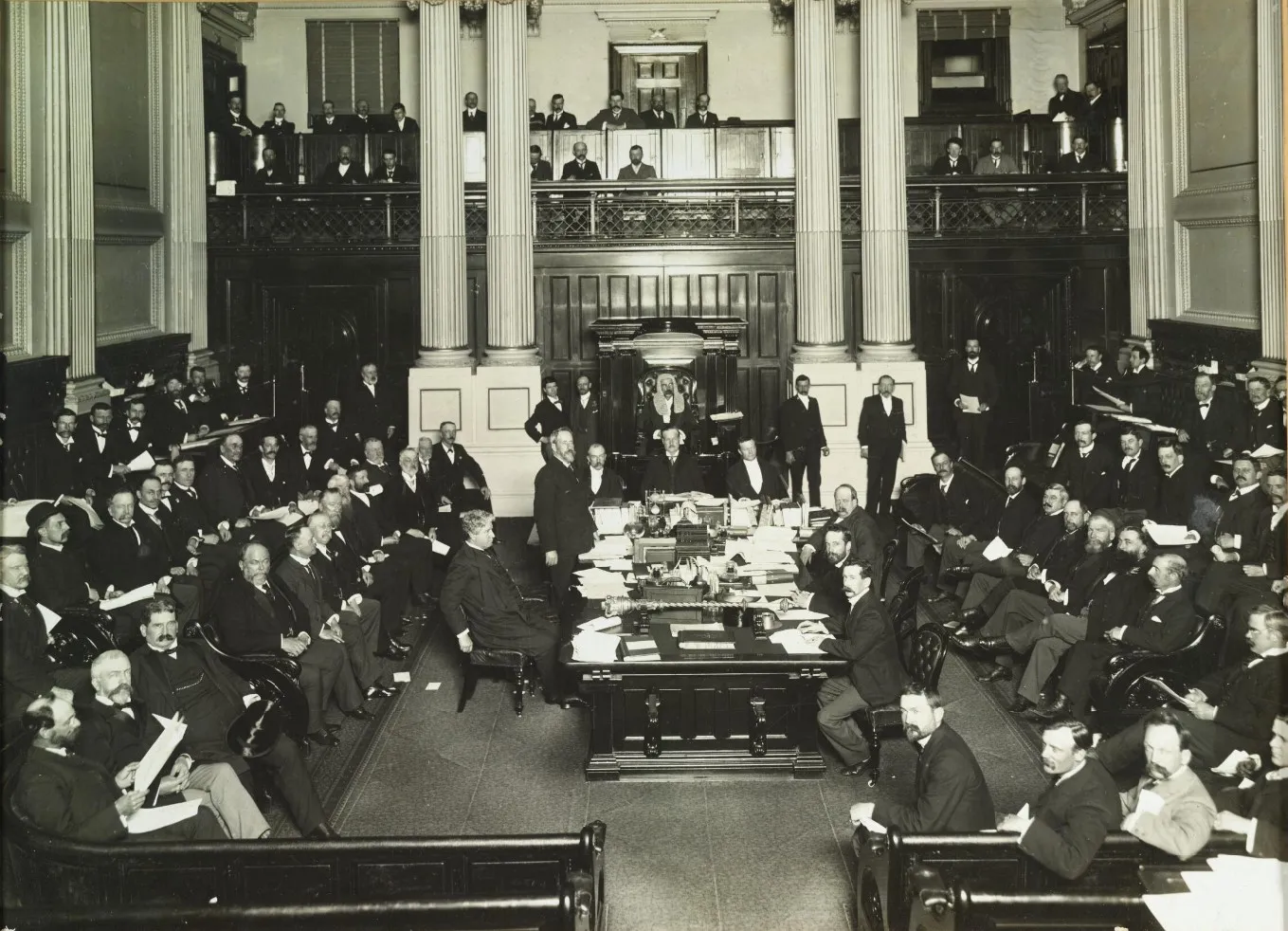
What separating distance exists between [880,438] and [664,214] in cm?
431

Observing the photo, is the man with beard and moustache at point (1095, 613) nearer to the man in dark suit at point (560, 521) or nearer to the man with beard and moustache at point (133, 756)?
the man in dark suit at point (560, 521)

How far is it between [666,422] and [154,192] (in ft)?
22.4

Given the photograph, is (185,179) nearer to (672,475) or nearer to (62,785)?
(672,475)

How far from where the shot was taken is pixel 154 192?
16031 mm

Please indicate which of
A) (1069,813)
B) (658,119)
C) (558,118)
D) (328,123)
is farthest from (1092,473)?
(328,123)

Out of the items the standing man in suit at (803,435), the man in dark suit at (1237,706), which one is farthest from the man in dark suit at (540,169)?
the man in dark suit at (1237,706)

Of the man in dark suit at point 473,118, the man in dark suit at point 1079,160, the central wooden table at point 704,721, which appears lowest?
the central wooden table at point 704,721

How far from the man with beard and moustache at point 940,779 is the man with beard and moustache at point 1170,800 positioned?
25.3 inches

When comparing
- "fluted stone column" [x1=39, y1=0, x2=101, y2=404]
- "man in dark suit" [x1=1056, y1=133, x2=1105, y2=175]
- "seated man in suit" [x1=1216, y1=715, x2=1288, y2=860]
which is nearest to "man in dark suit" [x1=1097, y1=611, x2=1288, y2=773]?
"seated man in suit" [x1=1216, y1=715, x2=1288, y2=860]

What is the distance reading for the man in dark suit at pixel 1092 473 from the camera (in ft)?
39.0

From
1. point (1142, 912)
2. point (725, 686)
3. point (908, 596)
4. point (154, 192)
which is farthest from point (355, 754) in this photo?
point (154, 192)

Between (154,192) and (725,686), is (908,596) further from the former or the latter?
(154,192)

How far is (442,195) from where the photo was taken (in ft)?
52.5

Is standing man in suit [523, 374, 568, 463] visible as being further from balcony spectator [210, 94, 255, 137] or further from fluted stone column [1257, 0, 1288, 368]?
fluted stone column [1257, 0, 1288, 368]
